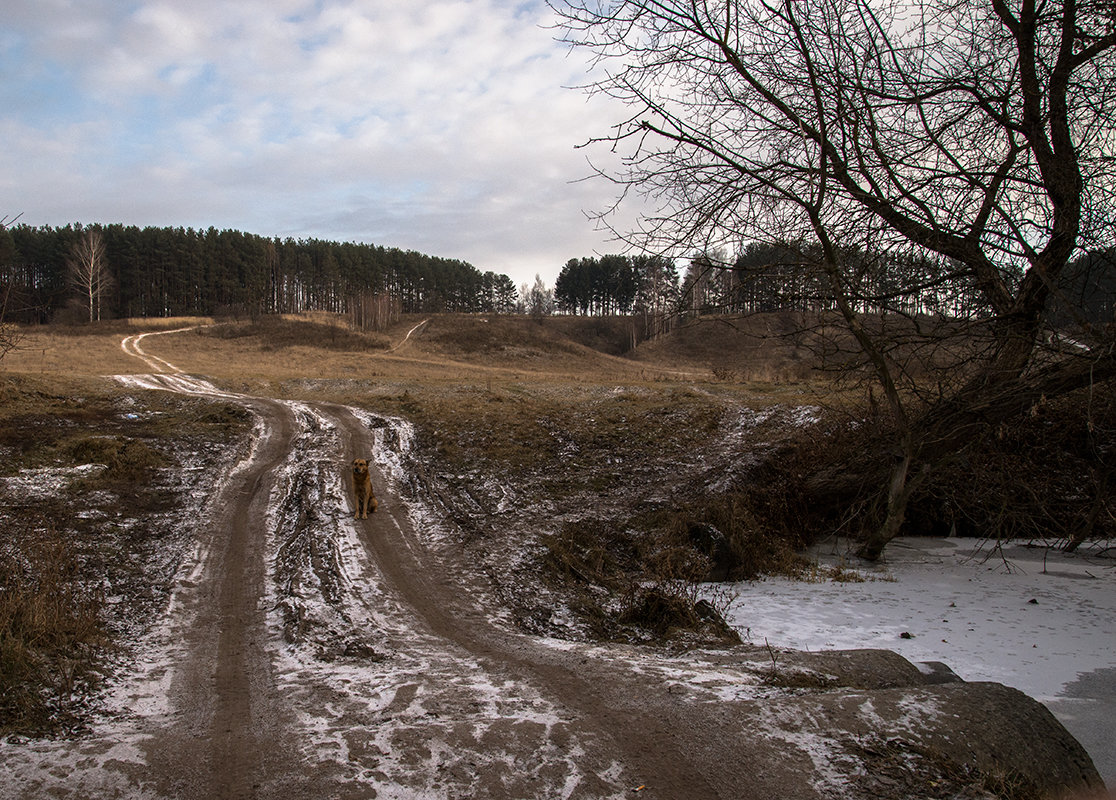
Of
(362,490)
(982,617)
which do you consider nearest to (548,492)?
(362,490)

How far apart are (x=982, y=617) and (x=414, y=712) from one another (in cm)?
703

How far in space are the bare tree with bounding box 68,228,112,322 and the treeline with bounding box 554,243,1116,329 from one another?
78890 mm

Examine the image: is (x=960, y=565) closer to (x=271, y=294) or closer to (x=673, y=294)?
(x=673, y=294)

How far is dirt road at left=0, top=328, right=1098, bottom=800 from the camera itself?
12.6 ft

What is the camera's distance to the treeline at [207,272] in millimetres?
78812

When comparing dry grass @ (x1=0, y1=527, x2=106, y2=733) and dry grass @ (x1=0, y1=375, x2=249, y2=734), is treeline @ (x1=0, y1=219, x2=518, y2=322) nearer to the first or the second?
dry grass @ (x1=0, y1=375, x2=249, y2=734)

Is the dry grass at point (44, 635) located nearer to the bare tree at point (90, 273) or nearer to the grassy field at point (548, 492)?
the grassy field at point (548, 492)

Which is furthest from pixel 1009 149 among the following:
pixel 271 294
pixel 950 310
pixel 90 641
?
pixel 271 294

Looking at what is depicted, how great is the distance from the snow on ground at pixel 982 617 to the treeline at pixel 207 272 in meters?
72.3

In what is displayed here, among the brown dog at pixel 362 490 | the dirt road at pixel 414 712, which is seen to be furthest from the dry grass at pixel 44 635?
the brown dog at pixel 362 490

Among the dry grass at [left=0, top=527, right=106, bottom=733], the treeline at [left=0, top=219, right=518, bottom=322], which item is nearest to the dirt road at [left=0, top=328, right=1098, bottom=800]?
the dry grass at [left=0, top=527, right=106, bottom=733]

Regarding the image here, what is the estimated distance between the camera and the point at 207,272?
84.2m

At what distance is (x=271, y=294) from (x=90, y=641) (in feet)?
316

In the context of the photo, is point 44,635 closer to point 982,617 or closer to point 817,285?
point 817,285
